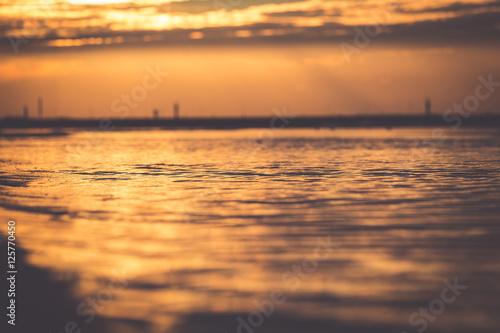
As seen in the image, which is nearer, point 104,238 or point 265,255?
point 265,255

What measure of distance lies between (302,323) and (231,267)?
A: 12.8ft

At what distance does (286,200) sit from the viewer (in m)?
26.7

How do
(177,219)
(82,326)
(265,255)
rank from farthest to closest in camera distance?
(177,219)
(265,255)
(82,326)

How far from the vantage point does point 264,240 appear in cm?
1794

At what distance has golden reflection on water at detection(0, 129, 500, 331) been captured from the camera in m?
12.1

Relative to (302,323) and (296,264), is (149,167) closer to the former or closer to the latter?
(296,264)

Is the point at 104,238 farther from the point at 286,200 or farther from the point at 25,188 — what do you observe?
the point at 25,188

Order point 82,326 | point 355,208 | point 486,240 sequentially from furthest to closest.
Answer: point 355,208 → point 486,240 → point 82,326

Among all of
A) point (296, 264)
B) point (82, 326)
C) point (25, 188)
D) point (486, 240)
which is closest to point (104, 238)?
point (296, 264)

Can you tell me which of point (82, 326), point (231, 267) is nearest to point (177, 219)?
point (231, 267)

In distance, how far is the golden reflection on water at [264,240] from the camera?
39.6ft

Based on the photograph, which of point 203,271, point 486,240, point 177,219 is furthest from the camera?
point 177,219

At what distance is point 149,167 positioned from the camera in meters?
47.8

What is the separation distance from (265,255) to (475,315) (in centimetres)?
558
